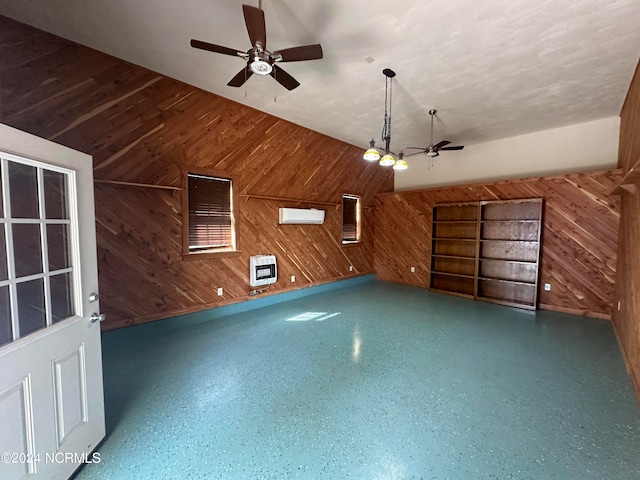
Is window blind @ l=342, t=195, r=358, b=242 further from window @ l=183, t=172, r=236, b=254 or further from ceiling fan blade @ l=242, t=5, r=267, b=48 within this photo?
ceiling fan blade @ l=242, t=5, r=267, b=48

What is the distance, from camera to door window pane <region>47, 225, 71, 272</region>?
156 cm

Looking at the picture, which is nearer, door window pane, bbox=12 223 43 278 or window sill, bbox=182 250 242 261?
door window pane, bbox=12 223 43 278

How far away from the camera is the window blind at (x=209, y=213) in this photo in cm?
414

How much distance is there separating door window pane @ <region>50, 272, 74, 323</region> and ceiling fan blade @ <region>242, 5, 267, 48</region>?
7.13ft

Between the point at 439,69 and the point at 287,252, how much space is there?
381 centimetres

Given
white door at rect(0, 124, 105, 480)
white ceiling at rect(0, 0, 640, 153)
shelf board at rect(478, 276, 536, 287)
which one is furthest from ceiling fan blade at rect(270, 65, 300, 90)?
shelf board at rect(478, 276, 536, 287)

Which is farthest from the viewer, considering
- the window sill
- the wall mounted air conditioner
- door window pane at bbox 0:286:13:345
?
the wall mounted air conditioner

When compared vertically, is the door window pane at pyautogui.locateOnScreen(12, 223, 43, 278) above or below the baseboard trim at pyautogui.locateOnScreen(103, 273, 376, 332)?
above

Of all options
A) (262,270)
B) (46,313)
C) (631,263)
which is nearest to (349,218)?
(262,270)

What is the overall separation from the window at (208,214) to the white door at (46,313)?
2358 mm

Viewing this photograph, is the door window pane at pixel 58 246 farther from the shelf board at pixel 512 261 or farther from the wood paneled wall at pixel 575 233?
the wood paneled wall at pixel 575 233

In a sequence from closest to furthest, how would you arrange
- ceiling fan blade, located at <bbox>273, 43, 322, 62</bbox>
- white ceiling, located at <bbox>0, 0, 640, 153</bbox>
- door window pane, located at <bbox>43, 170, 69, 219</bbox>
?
1. door window pane, located at <bbox>43, 170, 69, 219</bbox>
2. ceiling fan blade, located at <bbox>273, 43, 322, 62</bbox>
3. white ceiling, located at <bbox>0, 0, 640, 153</bbox>

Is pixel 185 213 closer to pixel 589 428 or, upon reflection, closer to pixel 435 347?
pixel 435 347

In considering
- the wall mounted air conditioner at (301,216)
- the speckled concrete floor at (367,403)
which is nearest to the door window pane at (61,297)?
the speckled concrete floor at (367,403)
